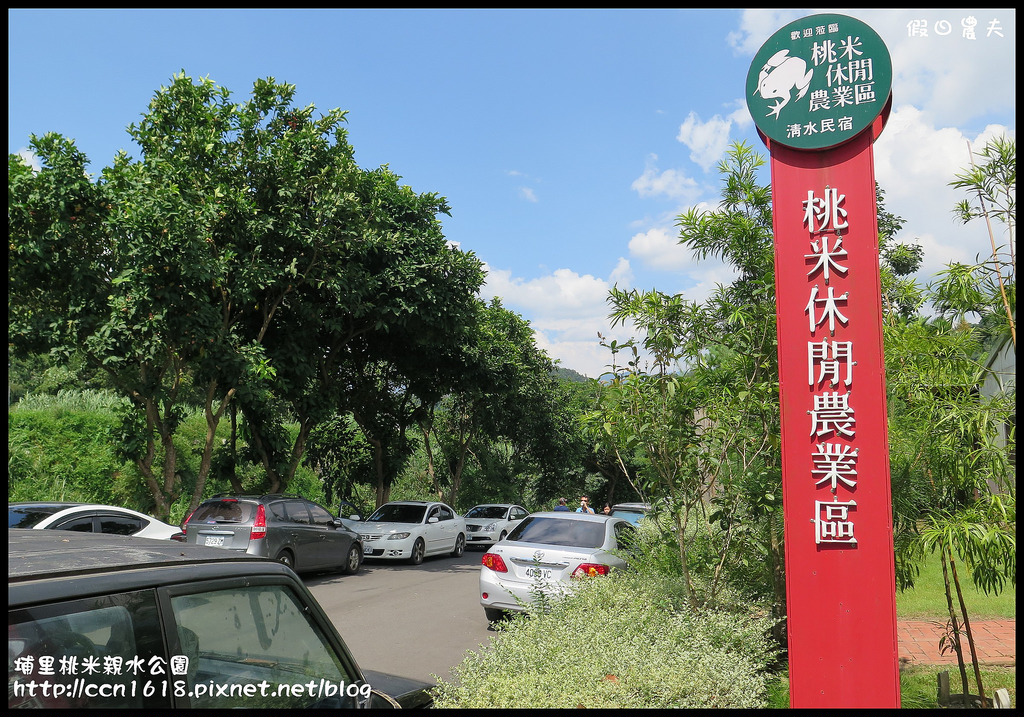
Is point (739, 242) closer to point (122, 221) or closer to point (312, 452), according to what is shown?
point (122, 221)

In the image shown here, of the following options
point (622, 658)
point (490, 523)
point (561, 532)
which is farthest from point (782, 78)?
point (490, 523)

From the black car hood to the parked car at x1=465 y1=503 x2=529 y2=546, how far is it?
17.3 m

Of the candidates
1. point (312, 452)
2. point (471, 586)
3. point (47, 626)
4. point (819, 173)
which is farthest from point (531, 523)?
point (312, 452)

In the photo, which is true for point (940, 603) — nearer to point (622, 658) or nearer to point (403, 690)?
point (622, 658)

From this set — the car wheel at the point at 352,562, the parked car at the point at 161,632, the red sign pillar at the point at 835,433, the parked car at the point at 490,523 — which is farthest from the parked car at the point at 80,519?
the parked car at the point at 490,523

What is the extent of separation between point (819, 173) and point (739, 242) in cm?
129

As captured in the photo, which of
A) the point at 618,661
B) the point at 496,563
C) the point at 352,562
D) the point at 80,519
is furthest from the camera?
the point at 352,562

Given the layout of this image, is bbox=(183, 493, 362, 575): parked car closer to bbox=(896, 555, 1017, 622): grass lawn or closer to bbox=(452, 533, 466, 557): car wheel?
bbox=(452, 533, 466, 557): car wheel

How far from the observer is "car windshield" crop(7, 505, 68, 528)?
9.31 m

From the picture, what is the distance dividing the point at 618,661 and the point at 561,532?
4789mm

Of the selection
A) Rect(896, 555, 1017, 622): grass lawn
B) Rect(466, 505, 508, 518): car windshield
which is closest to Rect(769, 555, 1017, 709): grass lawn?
Rect(896, 555, 1017, 622): grass lawn

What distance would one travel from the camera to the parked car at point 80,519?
945 centimetres

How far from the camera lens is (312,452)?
24.0 meters

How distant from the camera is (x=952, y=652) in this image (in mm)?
8070
